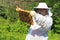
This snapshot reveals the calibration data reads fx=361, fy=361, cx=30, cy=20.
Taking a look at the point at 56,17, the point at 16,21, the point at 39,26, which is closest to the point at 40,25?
the point at 39,26

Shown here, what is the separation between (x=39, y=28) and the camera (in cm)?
535

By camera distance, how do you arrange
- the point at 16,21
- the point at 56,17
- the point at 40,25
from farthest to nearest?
the point at 16,21
the point at 56,17
the point at 40,25

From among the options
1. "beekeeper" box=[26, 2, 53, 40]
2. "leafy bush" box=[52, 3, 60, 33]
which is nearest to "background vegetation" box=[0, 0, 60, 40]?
"leafy bush" box=[52, 3, 60, 33]

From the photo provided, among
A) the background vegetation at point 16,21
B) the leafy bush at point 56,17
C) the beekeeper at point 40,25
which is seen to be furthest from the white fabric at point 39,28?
the leafy bush at point 56,17

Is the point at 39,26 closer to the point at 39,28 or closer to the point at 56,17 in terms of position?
the point at 39,28

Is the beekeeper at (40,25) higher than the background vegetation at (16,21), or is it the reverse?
the beekeeper at (40,25)

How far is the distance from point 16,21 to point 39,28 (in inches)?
225

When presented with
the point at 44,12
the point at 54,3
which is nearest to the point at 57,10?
the point at 54,3

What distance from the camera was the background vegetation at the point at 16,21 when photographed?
9789 mm

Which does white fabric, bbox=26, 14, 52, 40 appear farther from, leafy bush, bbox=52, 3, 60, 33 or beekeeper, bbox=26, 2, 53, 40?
leafy bush, bbox=52, 3, 60, 33

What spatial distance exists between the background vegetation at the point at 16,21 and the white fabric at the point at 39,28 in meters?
3.84

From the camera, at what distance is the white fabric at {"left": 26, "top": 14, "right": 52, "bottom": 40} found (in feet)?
17.4

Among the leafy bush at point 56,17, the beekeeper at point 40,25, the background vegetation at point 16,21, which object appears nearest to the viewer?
the beekeeper at point 40,25

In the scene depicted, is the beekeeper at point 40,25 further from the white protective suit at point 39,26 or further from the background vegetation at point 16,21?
the background vegetation at point 16,21
